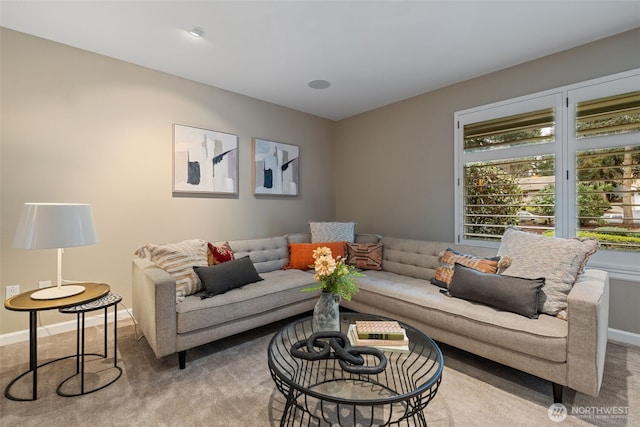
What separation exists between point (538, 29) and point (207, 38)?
104 inches

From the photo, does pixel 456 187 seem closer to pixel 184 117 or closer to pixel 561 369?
pixel 561 369

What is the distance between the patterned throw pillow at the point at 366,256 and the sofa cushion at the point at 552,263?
1.26 meters

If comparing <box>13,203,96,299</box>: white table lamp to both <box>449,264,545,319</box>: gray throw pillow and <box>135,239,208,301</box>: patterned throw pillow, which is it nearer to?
<box>135,239,208,301</box>: patterned throw pillow

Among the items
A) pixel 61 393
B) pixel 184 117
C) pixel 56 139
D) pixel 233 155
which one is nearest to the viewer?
pixel 61 393

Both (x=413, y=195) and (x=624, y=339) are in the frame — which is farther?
(x=413, y=195)

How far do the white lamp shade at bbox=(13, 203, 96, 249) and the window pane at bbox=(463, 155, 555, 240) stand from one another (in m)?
3.46

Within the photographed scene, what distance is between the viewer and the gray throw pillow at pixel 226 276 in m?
2.32

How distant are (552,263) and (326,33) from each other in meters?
2.37

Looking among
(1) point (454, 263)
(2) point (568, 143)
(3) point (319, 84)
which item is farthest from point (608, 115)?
(3) point (319, 84)

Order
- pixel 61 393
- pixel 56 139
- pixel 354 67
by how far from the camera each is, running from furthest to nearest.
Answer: pixel 354 67
pixel 56 139
pixel 61 393

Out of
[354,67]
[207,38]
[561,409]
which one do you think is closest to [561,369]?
[561,409]

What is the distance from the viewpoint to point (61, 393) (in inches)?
70.0

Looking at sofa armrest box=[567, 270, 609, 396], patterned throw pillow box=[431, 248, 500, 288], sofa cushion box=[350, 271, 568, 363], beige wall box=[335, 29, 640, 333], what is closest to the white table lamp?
sofa cushion box=[350, 271, 568, 363]

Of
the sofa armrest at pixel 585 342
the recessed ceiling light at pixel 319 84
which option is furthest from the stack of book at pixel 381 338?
the recessed ceiling light at pixel 319 84
